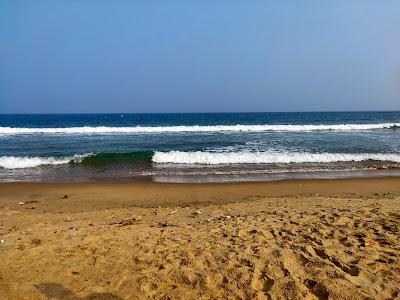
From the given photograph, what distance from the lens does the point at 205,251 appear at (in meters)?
4.48

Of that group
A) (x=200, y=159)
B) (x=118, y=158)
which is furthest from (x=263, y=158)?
(x=118, y=158)

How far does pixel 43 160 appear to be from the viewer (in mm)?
15727

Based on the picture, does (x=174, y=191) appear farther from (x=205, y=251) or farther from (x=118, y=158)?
(x=118, y=158)

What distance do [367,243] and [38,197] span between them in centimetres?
782

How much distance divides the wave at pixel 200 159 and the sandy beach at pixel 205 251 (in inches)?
283

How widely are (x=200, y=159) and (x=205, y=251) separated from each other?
437 inches

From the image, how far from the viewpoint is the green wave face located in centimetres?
1559

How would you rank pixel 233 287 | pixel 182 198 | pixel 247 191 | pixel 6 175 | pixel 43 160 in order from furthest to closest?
pixel 43 160, pixel 6 175, pixel 247 191, pixel 182 198, pixel 233 287

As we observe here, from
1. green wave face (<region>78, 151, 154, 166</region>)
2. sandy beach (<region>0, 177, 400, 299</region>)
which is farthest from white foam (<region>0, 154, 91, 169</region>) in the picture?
sandy beach (<region>0, 177, 400, 299</region>)

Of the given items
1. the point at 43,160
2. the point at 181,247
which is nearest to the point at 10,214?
the point at 181,247

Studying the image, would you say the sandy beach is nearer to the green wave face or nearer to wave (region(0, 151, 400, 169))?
wave (region(0, 151, 400, 169))

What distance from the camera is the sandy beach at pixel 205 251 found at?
3604 millimetres

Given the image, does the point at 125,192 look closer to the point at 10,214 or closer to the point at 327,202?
the point at 10,214

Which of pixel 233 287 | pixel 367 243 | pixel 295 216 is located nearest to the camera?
pixel 233 287
